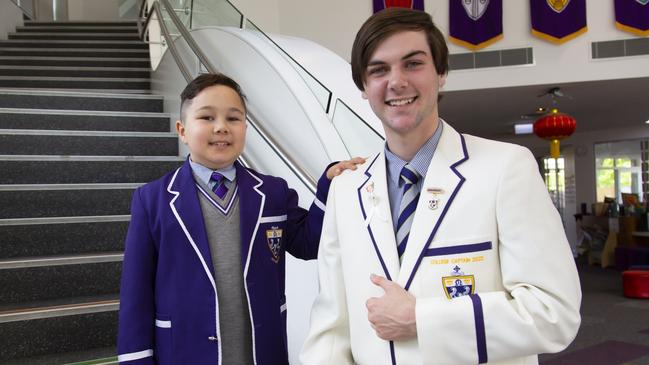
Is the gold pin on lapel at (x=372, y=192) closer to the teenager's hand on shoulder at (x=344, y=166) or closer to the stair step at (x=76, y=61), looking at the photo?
the teenager's hand on shoulder at (x=344, y=166)

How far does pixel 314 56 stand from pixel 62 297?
6.09 ft

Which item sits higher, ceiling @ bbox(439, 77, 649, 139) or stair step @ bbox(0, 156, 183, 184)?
ceiling @ bbox(439, 77, 649, 139)

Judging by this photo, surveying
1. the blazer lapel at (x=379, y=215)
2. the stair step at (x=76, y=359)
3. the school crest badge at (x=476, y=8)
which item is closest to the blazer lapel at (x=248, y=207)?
the blazer lapel at (x=379, y=215)

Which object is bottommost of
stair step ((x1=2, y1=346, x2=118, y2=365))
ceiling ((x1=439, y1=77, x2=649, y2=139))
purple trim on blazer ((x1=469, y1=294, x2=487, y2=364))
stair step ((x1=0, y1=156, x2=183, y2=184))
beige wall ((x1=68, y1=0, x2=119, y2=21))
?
stair step ((x1=2, y1=346, x2=118, y2=365))

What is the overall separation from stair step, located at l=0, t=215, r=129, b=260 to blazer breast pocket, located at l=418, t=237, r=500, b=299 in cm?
231

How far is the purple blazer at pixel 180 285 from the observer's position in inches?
53.8

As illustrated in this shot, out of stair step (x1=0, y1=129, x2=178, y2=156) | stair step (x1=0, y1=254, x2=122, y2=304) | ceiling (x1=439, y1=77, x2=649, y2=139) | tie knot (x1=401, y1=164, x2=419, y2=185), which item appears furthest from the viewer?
ceiling (x1=439, y1=77, x2=649, y2=139)

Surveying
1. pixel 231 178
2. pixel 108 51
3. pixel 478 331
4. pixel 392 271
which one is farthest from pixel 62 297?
pixel 108 51

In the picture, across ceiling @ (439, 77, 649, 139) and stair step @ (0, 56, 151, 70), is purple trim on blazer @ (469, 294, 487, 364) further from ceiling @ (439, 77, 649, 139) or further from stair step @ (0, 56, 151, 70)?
ceiling @ (439, 77, 649, 139)

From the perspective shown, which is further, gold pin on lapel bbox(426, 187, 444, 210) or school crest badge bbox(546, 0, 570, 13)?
school crest badge bbox(546, 0, 570, 13)

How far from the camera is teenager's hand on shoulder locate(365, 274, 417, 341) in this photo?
0.98 meters

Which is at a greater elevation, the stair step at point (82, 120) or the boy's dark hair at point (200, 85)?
the stair step at point (82, 120)

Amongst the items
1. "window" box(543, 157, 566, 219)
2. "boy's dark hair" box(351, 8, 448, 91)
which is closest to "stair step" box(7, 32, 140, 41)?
"boy's dark hair" box(351, 8, 448, 91)

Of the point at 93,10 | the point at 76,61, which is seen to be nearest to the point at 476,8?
the point at 76,61
